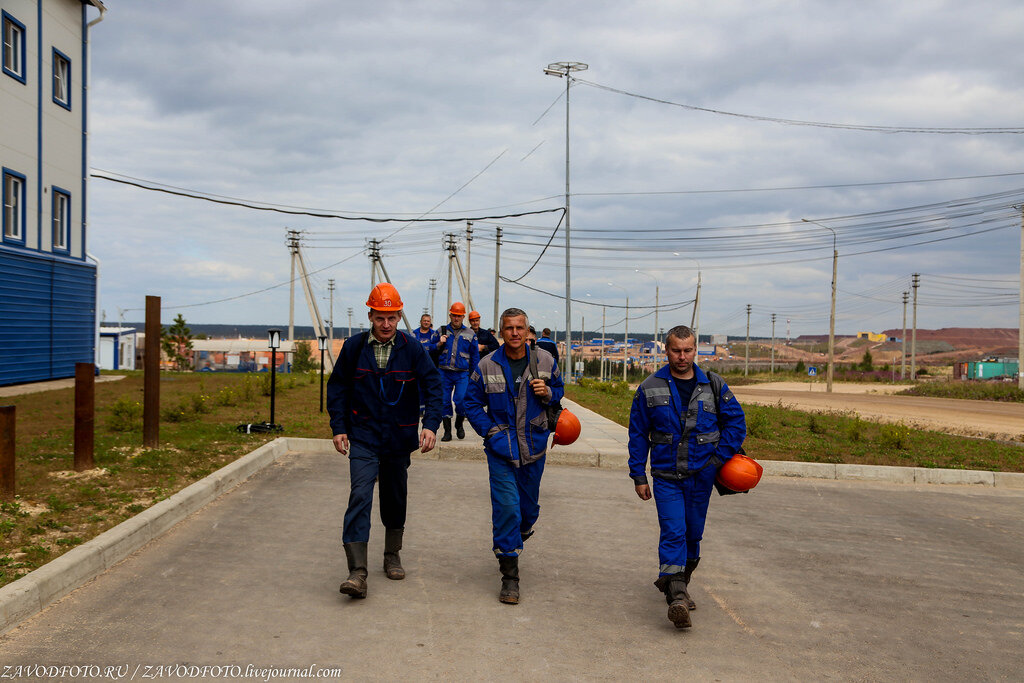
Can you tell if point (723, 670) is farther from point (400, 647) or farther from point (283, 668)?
point (283, 668)

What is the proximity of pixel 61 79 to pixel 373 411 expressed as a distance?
21038mm

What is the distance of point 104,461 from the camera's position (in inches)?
349

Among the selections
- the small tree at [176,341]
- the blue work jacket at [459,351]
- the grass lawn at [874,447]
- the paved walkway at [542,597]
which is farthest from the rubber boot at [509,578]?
the small tree at [176,341]

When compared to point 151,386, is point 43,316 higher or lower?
higher

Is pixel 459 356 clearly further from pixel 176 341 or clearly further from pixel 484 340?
pixel 176 341

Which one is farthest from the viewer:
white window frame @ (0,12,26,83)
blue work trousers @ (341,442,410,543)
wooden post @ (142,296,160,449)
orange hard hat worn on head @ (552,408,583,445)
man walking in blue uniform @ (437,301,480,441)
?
white window frame @ (0,12,26,83)

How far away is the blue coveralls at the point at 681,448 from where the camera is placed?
498 centimetres

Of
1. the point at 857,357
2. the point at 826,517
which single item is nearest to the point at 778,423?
the point at 826,517

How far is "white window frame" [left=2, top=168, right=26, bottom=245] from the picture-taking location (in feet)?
62.6

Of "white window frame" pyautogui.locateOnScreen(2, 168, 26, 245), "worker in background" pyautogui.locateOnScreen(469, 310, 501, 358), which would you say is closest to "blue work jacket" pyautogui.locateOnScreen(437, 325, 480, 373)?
"worker in background" pyautogui.locateOnScreen(469, 310, 501, 358)

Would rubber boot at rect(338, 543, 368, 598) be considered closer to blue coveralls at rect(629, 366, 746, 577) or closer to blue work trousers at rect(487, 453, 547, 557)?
blue work trousers at rect(487, 453, 547, 557)

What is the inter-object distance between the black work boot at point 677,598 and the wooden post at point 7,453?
17.6 feet

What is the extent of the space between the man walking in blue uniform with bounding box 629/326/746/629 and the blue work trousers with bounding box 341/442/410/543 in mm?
1651

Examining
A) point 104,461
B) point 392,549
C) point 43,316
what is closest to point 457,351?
point 104,461
